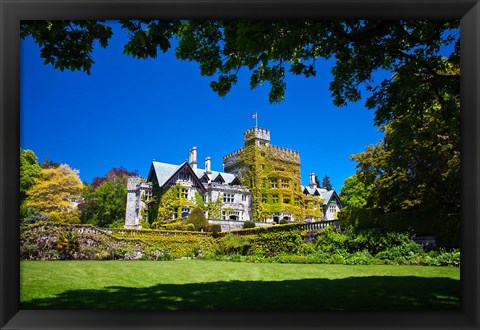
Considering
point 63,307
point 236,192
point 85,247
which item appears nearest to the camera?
point 63,307

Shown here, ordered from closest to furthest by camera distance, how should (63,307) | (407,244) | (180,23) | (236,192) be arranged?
(63,307) → (180,23) → (407,244) → (236,192)

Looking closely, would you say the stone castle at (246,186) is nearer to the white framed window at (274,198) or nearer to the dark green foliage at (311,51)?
the white framed window at (274,198)

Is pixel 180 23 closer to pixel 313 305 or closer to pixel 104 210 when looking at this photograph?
pixel 313 305

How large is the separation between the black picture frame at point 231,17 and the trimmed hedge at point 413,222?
24.9 feet

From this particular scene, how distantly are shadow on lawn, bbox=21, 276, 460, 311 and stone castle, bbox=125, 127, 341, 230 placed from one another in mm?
17793

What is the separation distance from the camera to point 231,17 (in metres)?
4.56

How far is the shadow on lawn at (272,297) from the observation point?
15.7ft

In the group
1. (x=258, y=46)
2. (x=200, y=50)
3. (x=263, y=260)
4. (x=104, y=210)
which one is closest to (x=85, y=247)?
(x=263, y=260)

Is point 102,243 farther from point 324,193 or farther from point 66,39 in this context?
point 324,193

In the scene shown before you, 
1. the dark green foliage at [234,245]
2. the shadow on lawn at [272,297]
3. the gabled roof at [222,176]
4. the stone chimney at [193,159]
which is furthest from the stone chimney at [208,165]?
the shadow on lawn at [272,297]

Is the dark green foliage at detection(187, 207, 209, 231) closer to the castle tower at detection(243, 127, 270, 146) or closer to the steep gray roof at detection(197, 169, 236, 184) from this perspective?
the steep gray roof at detection(197, 169, 236, 184)

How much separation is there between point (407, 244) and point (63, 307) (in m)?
10.3

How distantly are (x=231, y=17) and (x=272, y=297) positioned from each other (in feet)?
13.5

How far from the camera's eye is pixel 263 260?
1390 cm
